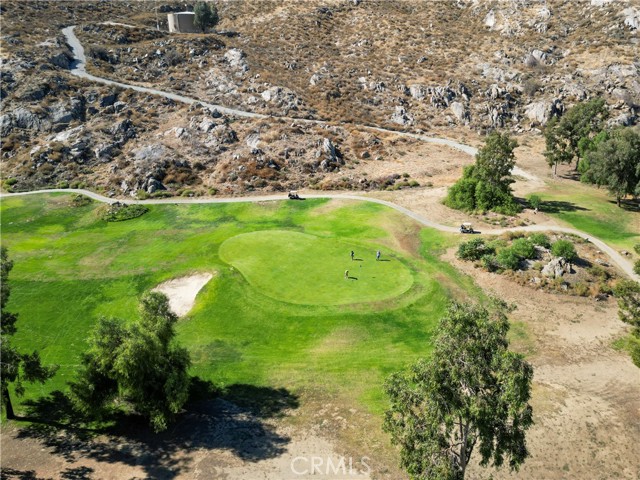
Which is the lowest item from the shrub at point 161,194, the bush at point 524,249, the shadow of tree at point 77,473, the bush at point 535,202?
the shadow of tree at point 77,473

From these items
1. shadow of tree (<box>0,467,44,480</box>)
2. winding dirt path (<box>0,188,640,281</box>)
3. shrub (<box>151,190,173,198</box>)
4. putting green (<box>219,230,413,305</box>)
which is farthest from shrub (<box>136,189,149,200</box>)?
shadow of tree (<box>0,467,44,480</box>)

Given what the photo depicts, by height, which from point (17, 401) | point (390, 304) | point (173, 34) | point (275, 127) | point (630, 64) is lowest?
point (17, 401)

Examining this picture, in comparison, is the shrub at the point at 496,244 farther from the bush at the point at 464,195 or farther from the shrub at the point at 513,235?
the bush at the point at 464,195

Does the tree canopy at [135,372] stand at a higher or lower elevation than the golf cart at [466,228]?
lower

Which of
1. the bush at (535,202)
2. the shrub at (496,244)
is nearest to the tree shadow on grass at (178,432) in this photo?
the shrub at (496,244)

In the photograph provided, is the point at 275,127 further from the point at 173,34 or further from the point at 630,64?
the point at 630,64

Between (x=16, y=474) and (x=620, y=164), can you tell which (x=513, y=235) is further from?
(x=16, y=474)

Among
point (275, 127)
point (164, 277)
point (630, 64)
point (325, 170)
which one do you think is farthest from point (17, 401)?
point (630, 64)
